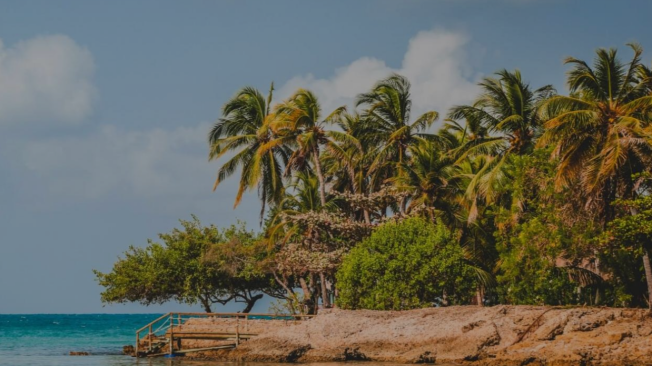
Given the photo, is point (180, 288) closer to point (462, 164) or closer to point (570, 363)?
point (462, 164)

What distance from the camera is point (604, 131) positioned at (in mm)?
22750

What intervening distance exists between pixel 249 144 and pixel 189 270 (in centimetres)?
692

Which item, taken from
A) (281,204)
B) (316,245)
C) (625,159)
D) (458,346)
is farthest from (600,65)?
(281,204)

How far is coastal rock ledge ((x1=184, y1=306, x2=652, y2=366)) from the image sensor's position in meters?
21.4

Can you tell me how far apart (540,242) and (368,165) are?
1357cm

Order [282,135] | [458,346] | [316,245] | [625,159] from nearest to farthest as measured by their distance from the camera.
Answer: [625,159] < [458,346] < [316,245] < [282,135]

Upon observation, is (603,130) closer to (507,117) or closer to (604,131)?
(604,131)

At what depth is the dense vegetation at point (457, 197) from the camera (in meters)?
22.6

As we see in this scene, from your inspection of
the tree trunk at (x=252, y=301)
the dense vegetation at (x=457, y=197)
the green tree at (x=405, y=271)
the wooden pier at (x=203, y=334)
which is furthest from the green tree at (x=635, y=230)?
the tree trunk at (x=252, y=301)

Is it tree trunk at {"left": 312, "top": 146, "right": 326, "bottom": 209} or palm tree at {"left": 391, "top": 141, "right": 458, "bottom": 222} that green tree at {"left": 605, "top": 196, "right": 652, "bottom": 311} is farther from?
tree trunk at {"left": 312, "top": 146, "right": 326, "bottom": 209}

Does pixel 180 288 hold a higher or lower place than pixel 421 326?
higher

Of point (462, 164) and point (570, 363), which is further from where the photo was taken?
point (462, 164)

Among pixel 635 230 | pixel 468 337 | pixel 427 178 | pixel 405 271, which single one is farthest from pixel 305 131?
pixel 635 230

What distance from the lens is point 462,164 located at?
113 ft
